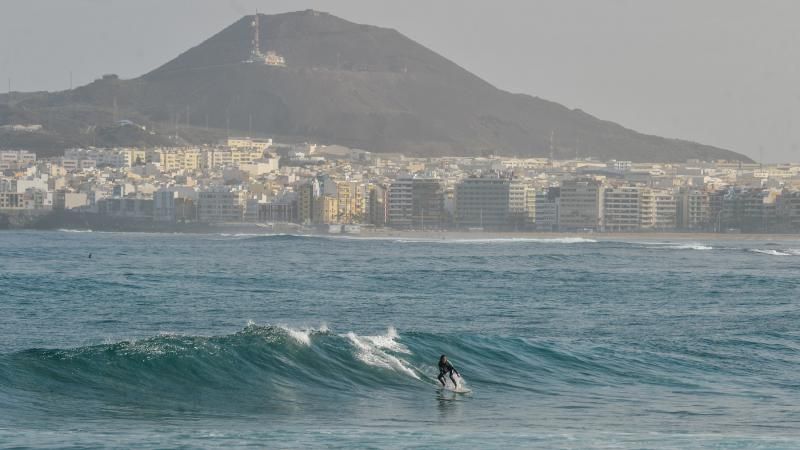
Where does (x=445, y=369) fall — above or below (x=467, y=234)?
above

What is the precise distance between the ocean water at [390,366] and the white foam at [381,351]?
2.3 inches

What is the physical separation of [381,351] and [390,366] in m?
1.18

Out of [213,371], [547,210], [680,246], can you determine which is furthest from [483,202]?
[213,371]

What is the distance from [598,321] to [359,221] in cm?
12775

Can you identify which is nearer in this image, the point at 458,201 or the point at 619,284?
the point at 619,284

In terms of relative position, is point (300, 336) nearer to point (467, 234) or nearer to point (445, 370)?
point (445, 370)

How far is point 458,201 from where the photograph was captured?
553 feet

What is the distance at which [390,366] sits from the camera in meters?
27.4

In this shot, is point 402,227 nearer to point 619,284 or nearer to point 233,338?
point 619,284

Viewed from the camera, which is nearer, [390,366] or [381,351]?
[390,366]

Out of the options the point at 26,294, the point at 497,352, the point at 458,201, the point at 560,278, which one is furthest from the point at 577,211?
the point at 497,352

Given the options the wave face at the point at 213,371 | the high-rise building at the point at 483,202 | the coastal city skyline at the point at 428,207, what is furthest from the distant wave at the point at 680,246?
the wave face at the point at 213,371

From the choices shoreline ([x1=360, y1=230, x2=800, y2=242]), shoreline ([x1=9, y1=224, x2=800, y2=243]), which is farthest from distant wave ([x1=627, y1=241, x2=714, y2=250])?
shoreline ([x1=360, y1=230, x2=800, y2=242])

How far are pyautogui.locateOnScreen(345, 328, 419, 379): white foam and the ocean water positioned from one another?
59 millimetres
